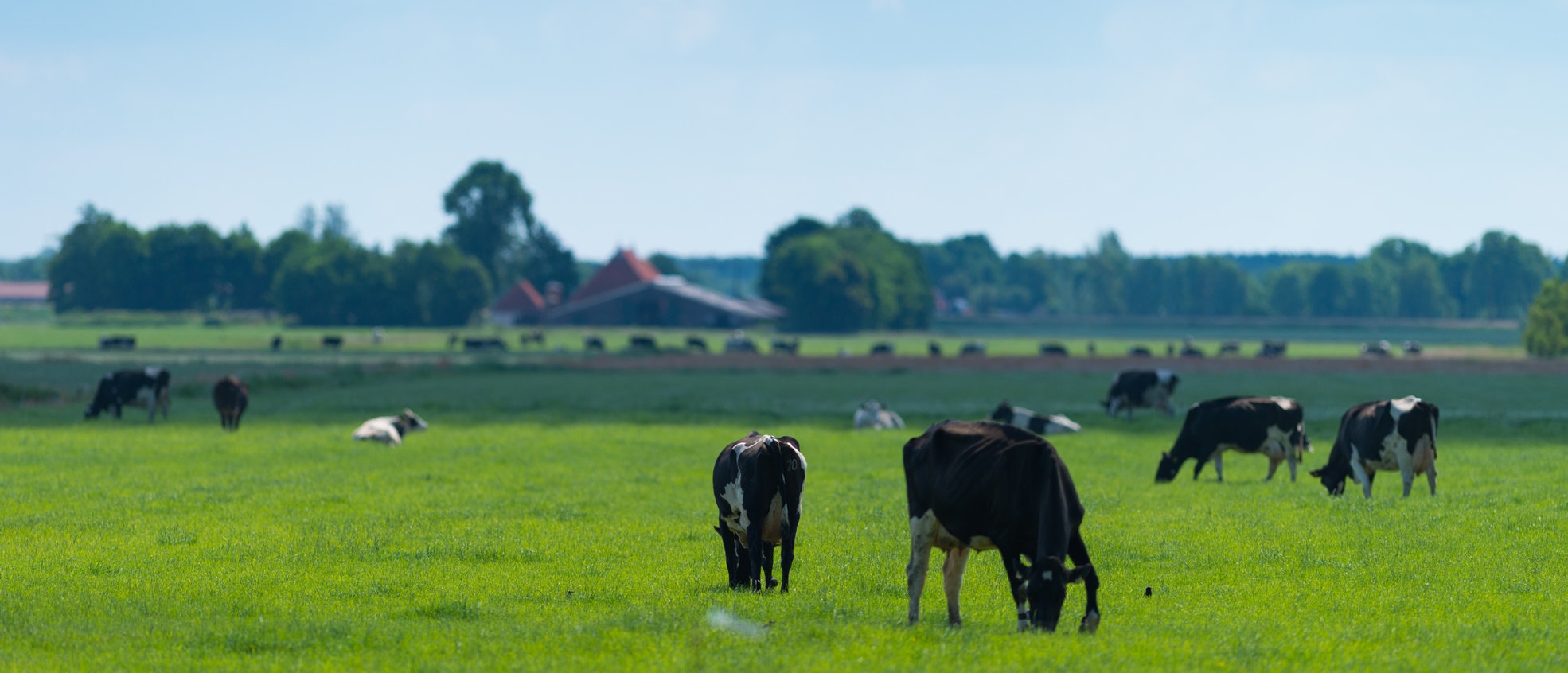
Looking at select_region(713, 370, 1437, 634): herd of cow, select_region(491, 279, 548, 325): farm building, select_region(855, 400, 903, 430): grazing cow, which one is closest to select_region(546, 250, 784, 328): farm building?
select_region(491, 279, 548, 325): farm building

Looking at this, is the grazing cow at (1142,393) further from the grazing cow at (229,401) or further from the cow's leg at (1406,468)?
A: the grazing cow at (229,401)

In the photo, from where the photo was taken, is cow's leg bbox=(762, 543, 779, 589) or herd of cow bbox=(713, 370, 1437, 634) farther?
cow's leg bbox=(762, 543, 779, 589)

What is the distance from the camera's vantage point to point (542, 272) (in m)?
179

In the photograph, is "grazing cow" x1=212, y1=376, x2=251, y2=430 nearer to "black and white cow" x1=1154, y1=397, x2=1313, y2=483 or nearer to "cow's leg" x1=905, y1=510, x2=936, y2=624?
"black and white cow" x1=1154, y1=397, x2=1313, y2=483

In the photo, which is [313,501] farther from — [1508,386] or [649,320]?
[649,320]

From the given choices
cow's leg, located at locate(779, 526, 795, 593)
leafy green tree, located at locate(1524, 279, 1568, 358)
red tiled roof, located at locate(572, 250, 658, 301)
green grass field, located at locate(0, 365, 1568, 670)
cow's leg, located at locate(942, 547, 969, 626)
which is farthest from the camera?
red tiled roof, located at locate(572, 250, 658, 301)

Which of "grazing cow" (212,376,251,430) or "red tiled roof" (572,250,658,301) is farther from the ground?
"red tiled roof" (572,250,658,301)

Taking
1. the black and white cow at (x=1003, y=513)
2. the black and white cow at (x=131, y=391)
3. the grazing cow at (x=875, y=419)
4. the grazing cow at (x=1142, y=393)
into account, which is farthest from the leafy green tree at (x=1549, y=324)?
the black and white cow at (x=1003, y=513)

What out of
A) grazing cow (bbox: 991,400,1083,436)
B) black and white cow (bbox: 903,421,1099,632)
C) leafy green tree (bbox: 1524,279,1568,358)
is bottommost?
grazing cow (bbox: 991,400,1083,436)

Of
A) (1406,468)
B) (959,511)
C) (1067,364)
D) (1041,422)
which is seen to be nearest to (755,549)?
(959,511)

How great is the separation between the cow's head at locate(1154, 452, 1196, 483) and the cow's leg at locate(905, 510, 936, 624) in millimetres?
13612

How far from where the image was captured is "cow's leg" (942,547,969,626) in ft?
35.1

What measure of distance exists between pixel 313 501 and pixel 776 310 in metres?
142

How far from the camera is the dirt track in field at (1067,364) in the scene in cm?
5941
